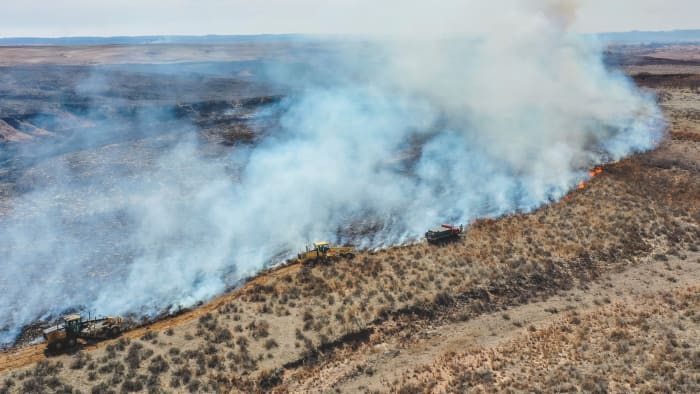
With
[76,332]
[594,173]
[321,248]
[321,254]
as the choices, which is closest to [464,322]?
[321,254]

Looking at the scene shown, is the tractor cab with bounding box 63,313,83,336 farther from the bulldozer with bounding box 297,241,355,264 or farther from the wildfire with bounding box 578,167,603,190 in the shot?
the wildfire with bounding box 578,167,603,190

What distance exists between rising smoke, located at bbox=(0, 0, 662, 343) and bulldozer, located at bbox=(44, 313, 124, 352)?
2911 mm

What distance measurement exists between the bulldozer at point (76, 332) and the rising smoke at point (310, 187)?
9.55 ft

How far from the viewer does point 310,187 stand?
43.5m

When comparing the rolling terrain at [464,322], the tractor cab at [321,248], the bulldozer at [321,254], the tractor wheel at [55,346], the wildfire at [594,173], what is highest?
the wildfire at [594,173]

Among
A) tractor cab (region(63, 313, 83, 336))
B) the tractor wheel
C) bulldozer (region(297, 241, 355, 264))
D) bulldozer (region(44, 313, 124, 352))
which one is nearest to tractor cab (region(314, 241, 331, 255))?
bulldozer (region(297, 241, 355, 264))

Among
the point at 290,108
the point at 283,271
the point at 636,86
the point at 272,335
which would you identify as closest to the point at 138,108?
the point at 290,108

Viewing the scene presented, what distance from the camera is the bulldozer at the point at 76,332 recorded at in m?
22.0

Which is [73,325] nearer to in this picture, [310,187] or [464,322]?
[464,322]

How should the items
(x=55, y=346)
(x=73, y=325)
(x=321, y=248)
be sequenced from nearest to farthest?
(x=55, y=346) < (x=73, y=325) < (x=321, y=248)

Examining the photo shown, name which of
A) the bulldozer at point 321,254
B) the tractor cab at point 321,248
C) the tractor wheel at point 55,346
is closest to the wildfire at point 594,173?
the bulldozer at point 321,254

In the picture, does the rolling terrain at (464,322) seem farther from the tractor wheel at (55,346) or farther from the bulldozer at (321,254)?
the bulldozer at (321,254)

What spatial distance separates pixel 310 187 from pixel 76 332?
2459cm

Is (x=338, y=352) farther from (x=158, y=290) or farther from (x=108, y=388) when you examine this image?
(x=158, y=290)
